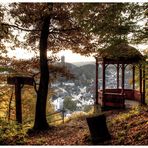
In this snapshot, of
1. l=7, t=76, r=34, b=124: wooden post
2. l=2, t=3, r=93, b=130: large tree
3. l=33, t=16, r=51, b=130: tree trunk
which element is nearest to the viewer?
l=2, t=3, r=93, b=130: large tree

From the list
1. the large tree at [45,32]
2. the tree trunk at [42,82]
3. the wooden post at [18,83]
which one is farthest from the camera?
the tree trunk at [42,82]

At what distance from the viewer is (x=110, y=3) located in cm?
802

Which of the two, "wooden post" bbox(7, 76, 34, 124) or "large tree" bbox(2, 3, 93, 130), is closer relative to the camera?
"large tree" bbox(2, 3, 93, 130)

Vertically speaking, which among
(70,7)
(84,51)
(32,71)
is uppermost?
(70,7)

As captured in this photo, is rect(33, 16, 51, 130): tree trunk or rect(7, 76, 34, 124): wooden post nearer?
rect(7, 76, 34, 124): wooden post

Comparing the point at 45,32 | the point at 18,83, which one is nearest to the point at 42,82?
the point at 18,83

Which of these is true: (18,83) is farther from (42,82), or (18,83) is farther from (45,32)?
(45,32)

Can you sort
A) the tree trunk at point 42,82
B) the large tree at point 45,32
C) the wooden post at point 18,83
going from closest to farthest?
the large tree at point 45,32, the wooden post at point 18,83, the tree trunk at point 42,82

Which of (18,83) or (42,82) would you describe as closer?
(18,83)

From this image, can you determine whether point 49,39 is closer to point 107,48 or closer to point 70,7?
point 70,7

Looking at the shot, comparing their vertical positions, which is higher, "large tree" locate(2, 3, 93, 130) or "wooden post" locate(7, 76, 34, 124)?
"large tree" locate(2, 3, 93, 130)

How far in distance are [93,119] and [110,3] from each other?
3779mm

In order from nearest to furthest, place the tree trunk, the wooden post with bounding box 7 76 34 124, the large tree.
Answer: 1. the large tree
2. the wooden post with bounding box 7 76 34 124
3. the tree trunk

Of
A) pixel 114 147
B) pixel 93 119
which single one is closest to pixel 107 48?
pixel 93 119
